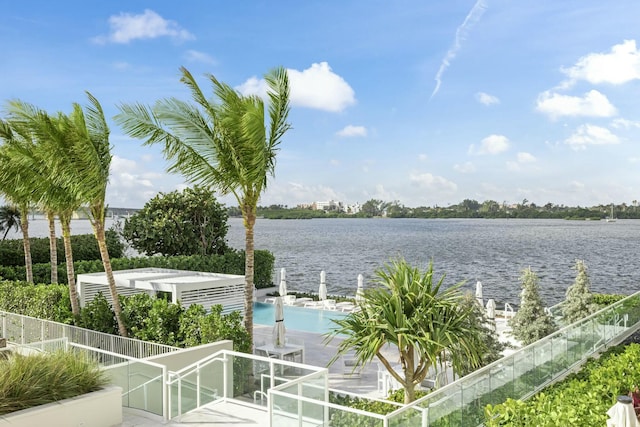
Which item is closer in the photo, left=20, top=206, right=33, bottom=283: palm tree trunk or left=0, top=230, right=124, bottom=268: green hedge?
left=20, top=206, right=33, bottom=283: palm tree trunk

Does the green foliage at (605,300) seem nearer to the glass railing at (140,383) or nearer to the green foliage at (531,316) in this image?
the green foliage at (531,316)

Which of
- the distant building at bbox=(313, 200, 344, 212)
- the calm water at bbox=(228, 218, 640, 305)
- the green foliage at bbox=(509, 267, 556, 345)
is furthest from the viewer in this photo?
the distant building at bbox=(313, 200, 344, 212)

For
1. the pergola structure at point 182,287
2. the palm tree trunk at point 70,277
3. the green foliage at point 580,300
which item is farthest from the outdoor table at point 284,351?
the green foliage at point 580,300

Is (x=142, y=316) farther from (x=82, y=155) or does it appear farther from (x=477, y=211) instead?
(x=477, y=211)

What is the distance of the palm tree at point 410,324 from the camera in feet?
27.9

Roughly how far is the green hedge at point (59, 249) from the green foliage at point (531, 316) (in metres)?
17.7

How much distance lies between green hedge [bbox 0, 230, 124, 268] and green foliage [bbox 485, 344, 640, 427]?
20.2 metres

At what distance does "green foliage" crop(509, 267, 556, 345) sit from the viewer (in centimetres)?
1479

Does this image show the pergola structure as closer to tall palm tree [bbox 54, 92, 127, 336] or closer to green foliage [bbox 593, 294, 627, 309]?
tall palm tree [bbox 54, 92, 127, 336]

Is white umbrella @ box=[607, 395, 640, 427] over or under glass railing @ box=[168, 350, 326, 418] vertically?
over

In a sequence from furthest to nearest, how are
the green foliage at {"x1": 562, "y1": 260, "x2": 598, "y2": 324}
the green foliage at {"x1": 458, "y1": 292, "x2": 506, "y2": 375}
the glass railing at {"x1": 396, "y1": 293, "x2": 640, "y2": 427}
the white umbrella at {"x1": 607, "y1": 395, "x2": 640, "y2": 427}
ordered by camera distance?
1. the green foliage at {"x1": 562, "y1": 260, "x2": 598, "y2": 324}
2. the green foliage at {"x1": 458, "y1": 292, "x2": 506, "y2": 375}
3. the glass railing at {"x1": 396, "y1": 293, "x2": 640, "y2": 427}
4. the white umbrella at {"x1": 607, "y1": 395, "x2": 640, "y2": 427}

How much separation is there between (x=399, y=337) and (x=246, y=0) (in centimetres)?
2613

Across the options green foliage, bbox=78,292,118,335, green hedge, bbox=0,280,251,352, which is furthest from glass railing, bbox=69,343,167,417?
green foliage, bbox=78,292,118,335

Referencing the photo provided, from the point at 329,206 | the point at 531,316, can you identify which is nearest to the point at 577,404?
the point at 531,316
